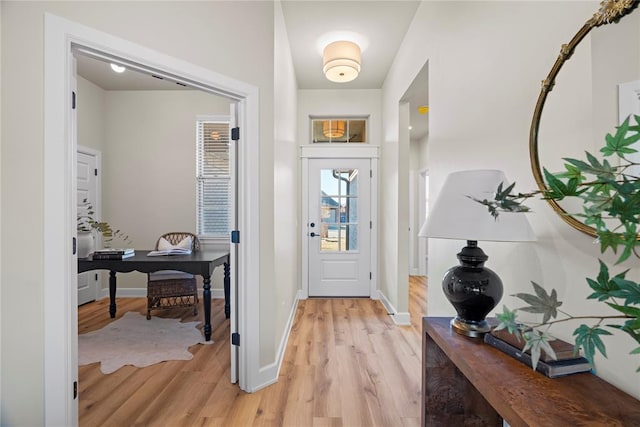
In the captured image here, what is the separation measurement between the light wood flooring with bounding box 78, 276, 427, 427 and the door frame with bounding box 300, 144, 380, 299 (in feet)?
3.91

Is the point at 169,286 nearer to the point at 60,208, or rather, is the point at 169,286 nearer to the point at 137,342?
the point at 137,342

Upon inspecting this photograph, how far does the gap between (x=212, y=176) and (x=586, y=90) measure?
4.11 metres

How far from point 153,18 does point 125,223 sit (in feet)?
11.3

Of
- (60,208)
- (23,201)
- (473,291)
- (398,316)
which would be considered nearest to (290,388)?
(473,291)

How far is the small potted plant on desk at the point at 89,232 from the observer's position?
3282 mm

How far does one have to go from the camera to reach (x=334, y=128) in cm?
439

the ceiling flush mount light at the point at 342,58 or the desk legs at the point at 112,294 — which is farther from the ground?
the ceiling flush mount light at the point at 342,58

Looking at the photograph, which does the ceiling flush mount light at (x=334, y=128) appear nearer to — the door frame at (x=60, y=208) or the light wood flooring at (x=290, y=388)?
the light wood flooring at (x=290, y=388)

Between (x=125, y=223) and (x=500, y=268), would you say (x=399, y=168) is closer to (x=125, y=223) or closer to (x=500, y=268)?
(x=500, y=268)

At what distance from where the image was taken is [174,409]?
1.85 meters

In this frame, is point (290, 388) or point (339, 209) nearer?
point (290, 388)

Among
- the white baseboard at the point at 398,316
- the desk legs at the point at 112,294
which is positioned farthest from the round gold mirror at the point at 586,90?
the desk legs at the point at 112,294

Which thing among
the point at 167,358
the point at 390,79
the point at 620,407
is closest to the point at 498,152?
the point at 620,407

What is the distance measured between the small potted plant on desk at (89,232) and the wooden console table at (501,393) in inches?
135
